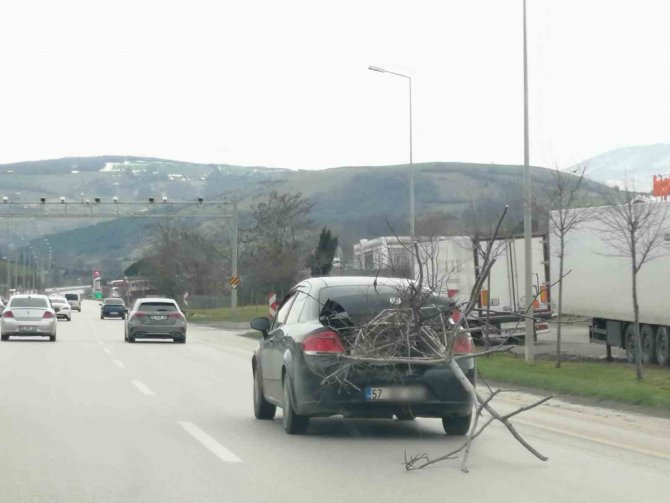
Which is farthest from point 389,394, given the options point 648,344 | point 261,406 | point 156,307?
point 156,307

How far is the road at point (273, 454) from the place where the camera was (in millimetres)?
9609

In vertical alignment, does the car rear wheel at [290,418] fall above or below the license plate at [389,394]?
below

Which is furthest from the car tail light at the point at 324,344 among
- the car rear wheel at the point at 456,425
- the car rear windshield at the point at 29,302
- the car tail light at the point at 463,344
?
the car rear windshield at the point at 29,302

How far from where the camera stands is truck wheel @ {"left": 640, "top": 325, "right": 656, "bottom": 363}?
88.9 ft

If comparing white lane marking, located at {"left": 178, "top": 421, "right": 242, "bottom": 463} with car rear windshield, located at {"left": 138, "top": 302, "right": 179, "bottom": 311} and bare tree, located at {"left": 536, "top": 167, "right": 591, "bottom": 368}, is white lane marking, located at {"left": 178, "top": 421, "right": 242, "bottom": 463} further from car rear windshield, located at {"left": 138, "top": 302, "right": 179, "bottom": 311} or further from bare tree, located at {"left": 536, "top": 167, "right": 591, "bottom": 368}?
car rear windshield, located at {"left": 138, "top": 302, "right": 179, "bottom": 311}

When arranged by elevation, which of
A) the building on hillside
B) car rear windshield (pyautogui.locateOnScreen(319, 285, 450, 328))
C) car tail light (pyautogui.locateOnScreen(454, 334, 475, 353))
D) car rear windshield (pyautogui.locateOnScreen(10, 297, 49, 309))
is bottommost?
car rear windshield (pyautogui.locateOnScreen(10, 297, 49, 309))

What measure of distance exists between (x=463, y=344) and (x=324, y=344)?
148cm

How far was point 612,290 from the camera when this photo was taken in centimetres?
2852

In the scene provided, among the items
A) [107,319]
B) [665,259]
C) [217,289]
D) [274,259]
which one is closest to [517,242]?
[665,259]

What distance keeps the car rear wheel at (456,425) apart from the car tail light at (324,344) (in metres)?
1.55

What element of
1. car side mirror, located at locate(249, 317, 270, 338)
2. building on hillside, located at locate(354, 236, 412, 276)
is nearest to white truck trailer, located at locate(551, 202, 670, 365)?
building on hillside, located at locate(354, 236, 412, 276)

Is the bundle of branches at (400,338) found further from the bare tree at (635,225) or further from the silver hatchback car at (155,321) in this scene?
the silver hatchback car at (155,321)

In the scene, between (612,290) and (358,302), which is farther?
(612,290)

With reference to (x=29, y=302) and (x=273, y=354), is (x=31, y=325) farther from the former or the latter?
(x=273, y=354)
